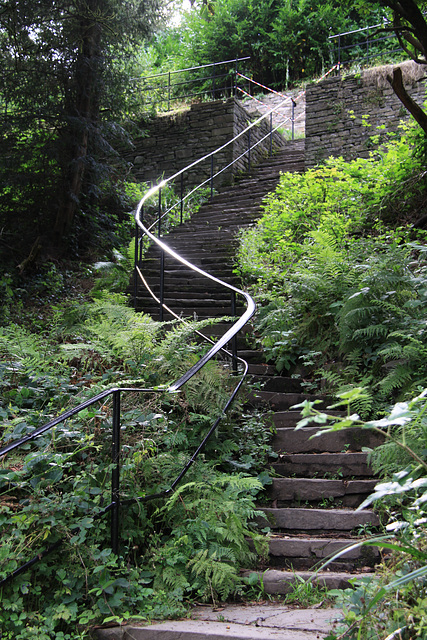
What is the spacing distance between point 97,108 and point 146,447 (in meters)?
7.98

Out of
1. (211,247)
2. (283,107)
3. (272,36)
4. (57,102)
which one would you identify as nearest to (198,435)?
(211,247)

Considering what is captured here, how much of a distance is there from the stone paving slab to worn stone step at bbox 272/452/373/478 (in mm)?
1235

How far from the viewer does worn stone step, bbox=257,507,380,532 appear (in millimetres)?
2824

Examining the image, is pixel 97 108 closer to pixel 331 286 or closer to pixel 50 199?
pixel 50 199

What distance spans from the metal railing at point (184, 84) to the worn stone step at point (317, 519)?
1098cm

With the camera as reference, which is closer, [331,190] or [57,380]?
[57,380]

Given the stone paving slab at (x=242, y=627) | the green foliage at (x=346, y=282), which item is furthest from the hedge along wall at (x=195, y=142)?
the stone paving slab at (x=242, y=627)

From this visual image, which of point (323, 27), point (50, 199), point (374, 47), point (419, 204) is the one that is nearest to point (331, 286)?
point (419, 204)

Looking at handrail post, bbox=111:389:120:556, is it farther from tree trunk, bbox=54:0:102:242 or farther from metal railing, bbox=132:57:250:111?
metal railing, bbox=132:57:250:111

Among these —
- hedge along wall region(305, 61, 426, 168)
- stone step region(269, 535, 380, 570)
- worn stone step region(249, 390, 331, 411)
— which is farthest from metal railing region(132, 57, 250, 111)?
stone step region(269, 535, 380, 570)

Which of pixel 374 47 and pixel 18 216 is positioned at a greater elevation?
pixel 374 47

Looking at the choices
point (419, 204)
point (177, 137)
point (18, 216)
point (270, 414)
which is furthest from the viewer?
point (177, 137)

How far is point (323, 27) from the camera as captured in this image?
14.9m

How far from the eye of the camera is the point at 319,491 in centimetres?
318
